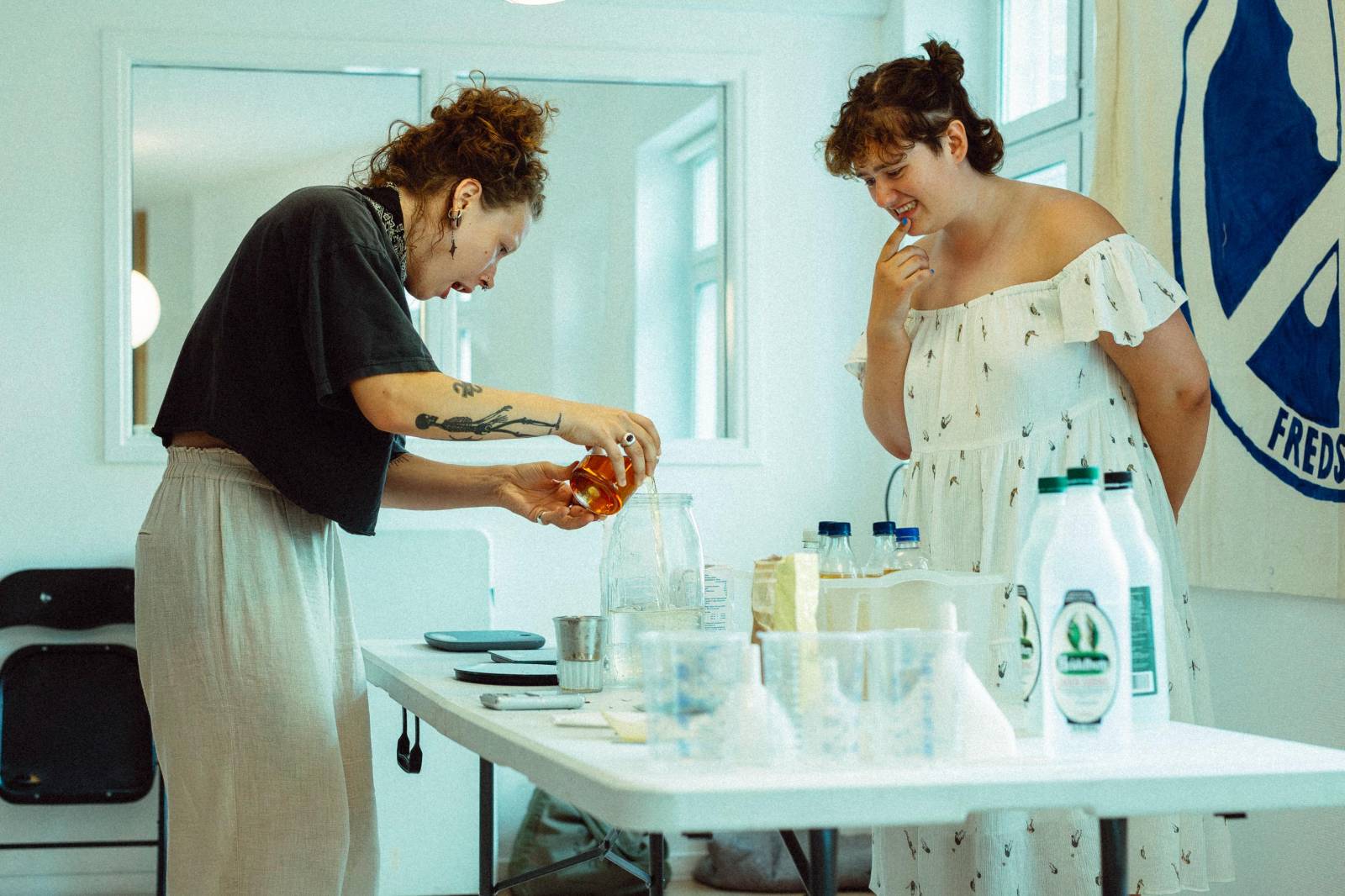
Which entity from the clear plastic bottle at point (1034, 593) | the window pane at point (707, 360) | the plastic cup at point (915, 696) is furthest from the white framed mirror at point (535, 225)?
the plastic cup at point (915, 696)

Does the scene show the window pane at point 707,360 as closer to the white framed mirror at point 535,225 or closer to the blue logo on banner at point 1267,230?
the white framed mirror at point 535,225

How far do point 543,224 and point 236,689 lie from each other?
2.35 meters

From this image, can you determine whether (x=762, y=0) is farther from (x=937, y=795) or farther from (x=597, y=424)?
(x=937, y=795)

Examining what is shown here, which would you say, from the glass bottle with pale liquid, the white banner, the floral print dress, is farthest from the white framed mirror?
the glass bottle with pale liquid

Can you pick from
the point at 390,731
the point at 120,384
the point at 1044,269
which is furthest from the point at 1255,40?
the point at 120,384

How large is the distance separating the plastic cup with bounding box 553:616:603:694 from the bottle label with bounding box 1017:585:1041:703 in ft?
1.74

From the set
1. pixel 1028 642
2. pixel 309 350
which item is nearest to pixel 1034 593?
pixel 1028 642

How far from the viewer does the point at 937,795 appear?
3.10ft

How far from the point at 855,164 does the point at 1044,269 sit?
0.33m

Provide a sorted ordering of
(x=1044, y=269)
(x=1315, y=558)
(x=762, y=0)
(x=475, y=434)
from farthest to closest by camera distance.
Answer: (x=762, y=0), (x=1315, y=558), (x=1044, y=269), (x=475, y=434)

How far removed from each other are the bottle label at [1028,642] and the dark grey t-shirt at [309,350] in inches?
26.6

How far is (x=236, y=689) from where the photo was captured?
1558 mm

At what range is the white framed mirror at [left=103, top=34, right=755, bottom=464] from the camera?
3539 millimetres

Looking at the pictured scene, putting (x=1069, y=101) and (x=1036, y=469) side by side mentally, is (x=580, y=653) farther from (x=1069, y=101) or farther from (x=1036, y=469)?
(x=1069, y=101)
